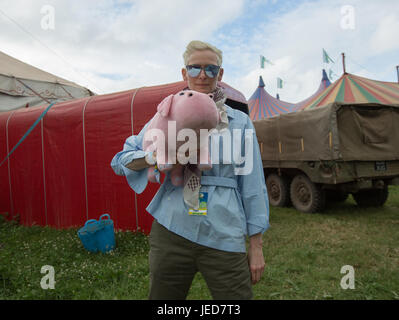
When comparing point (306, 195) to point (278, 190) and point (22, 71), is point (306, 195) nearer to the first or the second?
point (278, 190)

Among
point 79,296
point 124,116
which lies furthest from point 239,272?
point 124,116

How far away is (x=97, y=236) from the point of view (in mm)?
4074

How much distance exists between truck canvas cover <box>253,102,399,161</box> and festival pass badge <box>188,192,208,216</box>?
15.7 ft

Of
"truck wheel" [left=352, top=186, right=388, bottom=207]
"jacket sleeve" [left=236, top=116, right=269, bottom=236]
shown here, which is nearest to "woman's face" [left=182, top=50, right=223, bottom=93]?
"jacket sleeve" [left=236, top=116, right=269, bottom=236]

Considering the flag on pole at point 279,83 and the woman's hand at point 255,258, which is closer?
the woman's hand at point 255,258

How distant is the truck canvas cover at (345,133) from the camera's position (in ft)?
18.4

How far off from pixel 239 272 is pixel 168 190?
49 centimetres

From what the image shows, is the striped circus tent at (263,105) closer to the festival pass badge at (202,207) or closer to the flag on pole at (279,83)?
the flag on pole at (279,83)

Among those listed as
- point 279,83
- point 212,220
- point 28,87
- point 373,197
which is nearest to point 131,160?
point 212,220

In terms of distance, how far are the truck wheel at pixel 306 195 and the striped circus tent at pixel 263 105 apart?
9.52 meters

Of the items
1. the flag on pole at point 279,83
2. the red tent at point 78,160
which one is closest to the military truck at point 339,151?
the red tent at point 78,160

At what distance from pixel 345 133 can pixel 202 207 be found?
17.2ft

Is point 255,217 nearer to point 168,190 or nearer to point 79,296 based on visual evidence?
point 168,190

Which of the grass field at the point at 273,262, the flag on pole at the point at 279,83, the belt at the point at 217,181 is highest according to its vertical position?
the flag on pole at the point at 279,83
